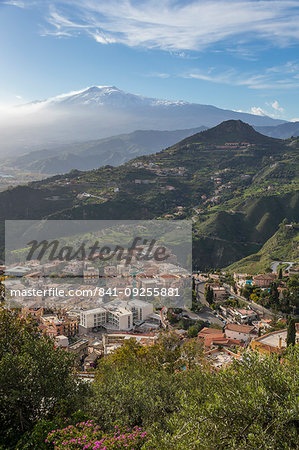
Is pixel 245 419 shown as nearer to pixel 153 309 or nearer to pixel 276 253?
pixel 153 309

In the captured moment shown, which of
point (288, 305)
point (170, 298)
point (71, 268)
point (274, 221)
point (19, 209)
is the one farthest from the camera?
point (19, 209)

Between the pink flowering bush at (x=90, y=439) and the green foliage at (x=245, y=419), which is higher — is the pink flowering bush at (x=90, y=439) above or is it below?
below

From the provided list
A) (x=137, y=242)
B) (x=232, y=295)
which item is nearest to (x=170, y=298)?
(x=232, y=295)

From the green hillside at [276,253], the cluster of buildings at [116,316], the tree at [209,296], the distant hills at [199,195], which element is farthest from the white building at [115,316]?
the distant hills at [199,195]

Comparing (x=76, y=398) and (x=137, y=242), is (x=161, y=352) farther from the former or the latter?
(x=137, y=242)

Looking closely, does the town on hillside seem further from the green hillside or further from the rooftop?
the green hillside

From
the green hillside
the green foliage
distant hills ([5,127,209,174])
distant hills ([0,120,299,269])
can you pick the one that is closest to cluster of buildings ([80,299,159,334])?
the green hillside

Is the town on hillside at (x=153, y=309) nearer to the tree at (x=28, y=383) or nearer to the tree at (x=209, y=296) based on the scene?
the tree at (x=209, y=296)
